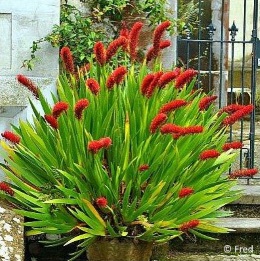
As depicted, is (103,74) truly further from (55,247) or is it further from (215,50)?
(215,50)

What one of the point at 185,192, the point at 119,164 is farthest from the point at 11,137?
the point at 185,192

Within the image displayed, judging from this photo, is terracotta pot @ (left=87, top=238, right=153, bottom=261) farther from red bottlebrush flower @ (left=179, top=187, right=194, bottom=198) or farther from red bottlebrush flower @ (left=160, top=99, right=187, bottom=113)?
red bottlebrush flower @ (left=160, top=99, right=187, bottom=113)

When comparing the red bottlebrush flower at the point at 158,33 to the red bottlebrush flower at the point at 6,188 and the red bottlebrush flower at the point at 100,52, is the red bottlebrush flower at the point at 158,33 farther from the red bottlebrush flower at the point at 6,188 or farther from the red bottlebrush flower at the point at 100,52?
the red bottlebrush flower at the point at 6,188

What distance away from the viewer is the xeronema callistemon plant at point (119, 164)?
4.98 metres

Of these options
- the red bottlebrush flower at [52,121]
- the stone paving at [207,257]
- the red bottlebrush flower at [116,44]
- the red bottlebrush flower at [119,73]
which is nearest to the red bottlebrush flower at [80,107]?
the red bottlebrush flower at [52,121]

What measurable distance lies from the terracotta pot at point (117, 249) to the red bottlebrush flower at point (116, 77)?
976 millimetres

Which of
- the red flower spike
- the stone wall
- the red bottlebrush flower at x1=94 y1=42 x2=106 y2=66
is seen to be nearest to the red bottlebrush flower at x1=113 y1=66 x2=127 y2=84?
the red bottlebrush flower at x1=94 y1=42 x2=106 y2=66

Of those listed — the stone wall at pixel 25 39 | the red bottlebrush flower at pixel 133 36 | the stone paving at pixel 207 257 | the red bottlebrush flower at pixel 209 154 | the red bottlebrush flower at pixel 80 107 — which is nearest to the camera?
the red bottlebrush flower at pixel 80 107

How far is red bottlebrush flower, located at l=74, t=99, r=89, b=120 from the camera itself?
4.72 metres

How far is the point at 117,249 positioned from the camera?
517cm

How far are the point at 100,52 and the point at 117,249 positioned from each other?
1.24 meters

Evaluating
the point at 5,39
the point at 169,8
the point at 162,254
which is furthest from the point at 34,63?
the point at 162,254

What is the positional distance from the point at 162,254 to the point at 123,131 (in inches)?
47.2

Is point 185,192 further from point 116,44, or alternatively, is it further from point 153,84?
point 116,44
